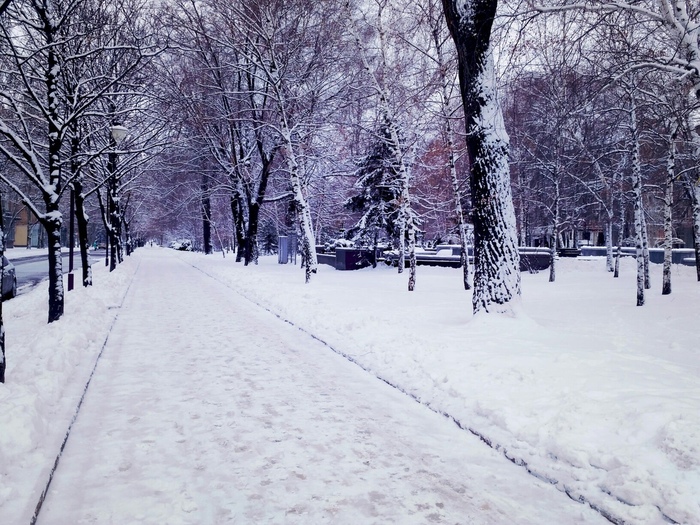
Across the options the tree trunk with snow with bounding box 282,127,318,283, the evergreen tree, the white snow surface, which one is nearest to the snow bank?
the white snow surface

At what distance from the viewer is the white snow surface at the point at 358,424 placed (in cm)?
338

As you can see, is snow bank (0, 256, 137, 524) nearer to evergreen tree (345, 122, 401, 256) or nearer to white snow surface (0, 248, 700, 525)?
white snow surface (0, 248, 700, 525)

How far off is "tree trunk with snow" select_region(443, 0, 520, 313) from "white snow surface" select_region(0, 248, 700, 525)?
64 centimetres

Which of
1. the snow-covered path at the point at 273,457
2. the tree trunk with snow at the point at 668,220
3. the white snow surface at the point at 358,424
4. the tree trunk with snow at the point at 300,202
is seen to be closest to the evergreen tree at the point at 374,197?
the tree trunk with snow at the point at 300,202

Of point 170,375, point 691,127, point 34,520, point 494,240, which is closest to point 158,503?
point 34,520

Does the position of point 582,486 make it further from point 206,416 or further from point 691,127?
point 691,127

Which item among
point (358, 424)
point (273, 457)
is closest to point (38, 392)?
point (273, 457)

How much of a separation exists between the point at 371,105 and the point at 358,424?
1987cm

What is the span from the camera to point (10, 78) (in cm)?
1226

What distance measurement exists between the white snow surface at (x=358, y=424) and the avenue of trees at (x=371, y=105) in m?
2.48

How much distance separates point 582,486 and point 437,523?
1233 mm

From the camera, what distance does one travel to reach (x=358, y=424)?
4.91 metres

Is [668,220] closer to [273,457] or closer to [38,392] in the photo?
[273,457]

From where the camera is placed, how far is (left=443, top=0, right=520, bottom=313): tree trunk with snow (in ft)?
29.7
